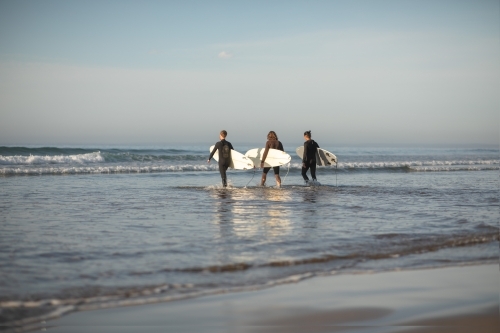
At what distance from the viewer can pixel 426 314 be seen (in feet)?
17.5

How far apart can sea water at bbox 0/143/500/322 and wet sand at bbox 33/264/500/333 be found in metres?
0.41

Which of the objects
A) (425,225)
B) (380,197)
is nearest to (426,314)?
(425,225)

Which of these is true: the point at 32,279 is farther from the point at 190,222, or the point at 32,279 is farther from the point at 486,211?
the point at 486,211

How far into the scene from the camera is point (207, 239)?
8.98 meters

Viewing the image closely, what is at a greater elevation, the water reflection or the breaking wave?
the breaking wave

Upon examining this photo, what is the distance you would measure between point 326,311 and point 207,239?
12.5ft

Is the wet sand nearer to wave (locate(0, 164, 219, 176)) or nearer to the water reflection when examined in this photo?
the water reflection

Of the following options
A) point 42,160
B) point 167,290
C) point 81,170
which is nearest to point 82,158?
point 42,160

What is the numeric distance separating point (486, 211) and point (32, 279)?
1003cm

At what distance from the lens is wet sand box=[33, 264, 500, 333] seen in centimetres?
504

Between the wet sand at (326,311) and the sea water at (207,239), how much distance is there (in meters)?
0.41

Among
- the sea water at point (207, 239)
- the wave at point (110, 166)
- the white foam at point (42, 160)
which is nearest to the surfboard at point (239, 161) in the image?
the sea water at point (207, 239)

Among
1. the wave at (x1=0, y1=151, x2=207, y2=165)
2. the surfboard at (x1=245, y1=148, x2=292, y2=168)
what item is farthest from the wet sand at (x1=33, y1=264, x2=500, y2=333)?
the wave at (x1=0, y1=151, x2=207, y2=165)

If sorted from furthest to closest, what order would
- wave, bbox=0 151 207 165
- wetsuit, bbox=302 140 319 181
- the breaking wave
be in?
wave, bbox=0 151 207 165
the breaking wave
wetsuit, bbox=302 140 319 181
